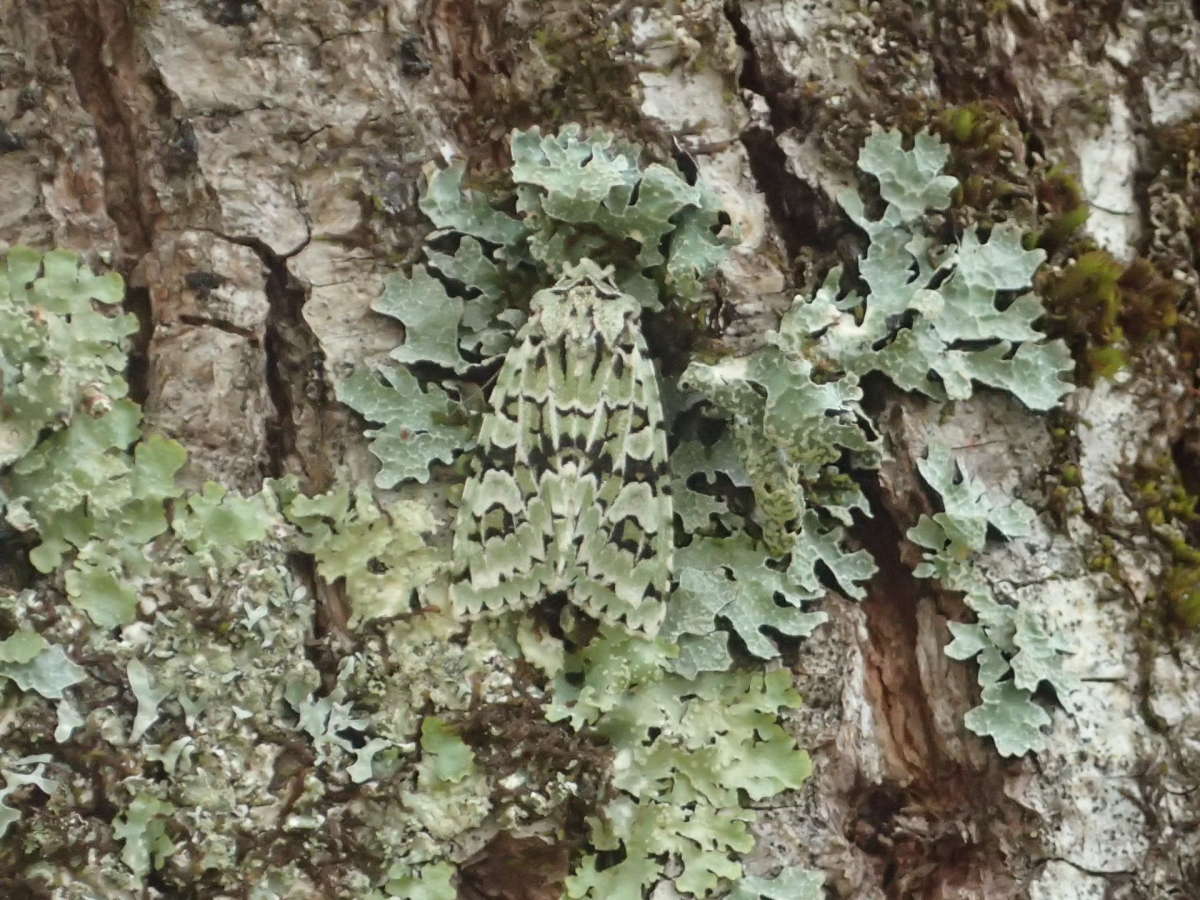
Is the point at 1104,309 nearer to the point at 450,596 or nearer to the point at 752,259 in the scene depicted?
the point at 752,259

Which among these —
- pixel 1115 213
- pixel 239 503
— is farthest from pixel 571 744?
pixel 1115 213

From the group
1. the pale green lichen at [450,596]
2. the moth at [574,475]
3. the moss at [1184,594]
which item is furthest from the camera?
the moss at [1184,594]

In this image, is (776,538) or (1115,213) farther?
(1115,213)

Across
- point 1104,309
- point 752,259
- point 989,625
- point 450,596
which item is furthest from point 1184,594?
point 450,596

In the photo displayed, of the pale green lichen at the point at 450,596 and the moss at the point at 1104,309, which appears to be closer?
the pale green lichen at the point at 450,596

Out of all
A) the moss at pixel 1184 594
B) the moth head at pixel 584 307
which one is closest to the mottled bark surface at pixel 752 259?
the moss at pixel 1184 594

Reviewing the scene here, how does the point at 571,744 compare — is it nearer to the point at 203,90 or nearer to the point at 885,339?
the point at 885,339

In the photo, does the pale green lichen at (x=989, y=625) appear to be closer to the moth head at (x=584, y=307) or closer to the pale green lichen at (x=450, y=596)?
the pale green lichen at (x=450, y=596)
